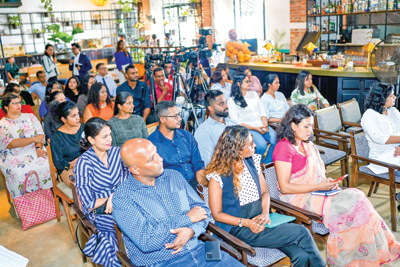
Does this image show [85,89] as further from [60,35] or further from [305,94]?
[60,35]

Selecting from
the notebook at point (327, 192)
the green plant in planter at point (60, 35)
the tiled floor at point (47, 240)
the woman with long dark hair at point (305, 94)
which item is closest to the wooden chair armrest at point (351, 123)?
the woman with long dark hair at point (305, 94)

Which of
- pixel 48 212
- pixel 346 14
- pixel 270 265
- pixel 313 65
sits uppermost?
pixel 346 14

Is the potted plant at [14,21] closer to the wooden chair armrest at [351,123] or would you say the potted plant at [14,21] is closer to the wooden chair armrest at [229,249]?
the wooden chair armrest at [351,123]

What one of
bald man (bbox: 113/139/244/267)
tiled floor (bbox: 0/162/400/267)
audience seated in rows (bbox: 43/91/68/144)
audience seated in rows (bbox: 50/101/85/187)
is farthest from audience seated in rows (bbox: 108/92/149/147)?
bald man (bbox: 113/139/244/267)

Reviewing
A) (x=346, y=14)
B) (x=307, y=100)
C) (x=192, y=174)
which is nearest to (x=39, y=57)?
(x=346, y=14)

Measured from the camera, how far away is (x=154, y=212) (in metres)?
1.84

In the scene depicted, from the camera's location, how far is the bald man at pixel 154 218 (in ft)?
5.84

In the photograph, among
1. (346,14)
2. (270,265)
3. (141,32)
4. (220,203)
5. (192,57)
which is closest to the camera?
(270,265)

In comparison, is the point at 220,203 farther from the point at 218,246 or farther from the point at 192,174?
the point at 192,174

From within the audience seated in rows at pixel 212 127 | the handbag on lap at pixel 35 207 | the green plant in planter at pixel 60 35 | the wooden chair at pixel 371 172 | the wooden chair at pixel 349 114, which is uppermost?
the green plant in planter at pixel 60 35

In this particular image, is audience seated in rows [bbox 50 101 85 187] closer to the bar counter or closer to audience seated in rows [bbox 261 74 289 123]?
audience seated in rows [bbox 261 74 289 123]

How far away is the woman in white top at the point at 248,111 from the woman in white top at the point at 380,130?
99 cm

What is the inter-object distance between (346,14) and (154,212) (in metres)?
7.07

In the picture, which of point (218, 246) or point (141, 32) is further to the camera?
point (141, 32)
